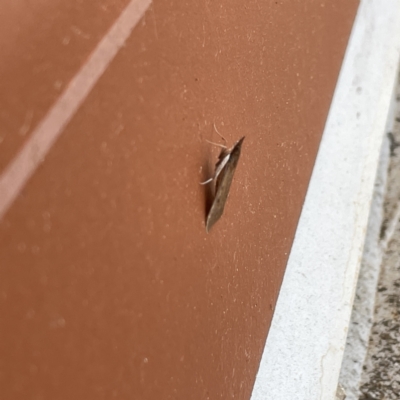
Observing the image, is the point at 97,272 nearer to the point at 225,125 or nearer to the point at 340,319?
the point at 225,125

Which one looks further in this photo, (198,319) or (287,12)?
(287,12)

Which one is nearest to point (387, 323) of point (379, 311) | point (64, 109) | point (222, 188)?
point (379, 311)

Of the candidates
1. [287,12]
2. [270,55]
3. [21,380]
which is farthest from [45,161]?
[287,12]

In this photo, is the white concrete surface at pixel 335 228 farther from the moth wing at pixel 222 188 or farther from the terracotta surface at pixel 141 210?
the moth wing at pixel 222 188

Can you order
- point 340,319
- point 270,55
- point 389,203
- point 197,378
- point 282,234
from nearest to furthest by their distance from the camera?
1. point 197,378
2. point 270,55
3. point 282,234
4. point 340,319
5. point 389,203

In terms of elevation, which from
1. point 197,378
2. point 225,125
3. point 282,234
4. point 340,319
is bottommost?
point 340,319

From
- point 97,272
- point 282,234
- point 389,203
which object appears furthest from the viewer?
point 389,203

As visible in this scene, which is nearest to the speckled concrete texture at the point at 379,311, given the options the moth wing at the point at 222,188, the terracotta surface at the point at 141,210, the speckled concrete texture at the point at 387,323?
the speckled concrete texture at the point at 387,323
